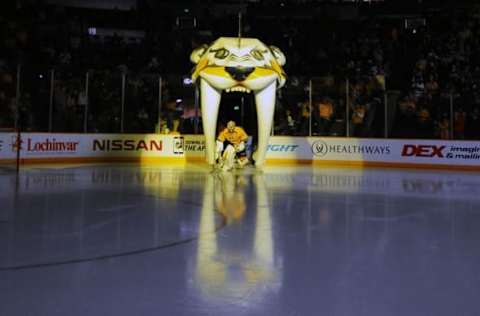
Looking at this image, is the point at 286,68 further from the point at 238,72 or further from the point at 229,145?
the point at 238,72

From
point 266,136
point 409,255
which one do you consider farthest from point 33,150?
point 409,255

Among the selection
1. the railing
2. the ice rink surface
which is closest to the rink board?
the railing

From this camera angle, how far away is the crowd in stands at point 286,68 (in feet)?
58.3

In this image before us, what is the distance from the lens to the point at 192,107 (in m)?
20.0

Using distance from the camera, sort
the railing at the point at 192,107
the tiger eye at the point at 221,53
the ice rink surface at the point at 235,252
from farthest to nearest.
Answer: the railing at the point at 192,107, the tiger eye at the point at 221,53, the ice rink surface at the point at 235,252

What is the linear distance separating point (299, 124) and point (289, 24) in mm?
9710

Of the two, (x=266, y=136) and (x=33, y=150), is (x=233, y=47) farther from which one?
(x=33, y=150)

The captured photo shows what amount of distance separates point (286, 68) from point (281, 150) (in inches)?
235

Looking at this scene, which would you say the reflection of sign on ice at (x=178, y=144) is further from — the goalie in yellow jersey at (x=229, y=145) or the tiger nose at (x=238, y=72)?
the tiger nose at (x=238, y=72)

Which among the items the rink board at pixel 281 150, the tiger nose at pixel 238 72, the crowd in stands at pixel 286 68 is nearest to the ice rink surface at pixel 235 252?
the tiger nose at pixel 238 72

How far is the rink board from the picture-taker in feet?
57.2

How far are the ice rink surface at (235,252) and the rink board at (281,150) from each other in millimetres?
7500

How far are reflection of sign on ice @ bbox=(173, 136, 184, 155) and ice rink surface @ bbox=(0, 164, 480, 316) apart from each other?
954cm

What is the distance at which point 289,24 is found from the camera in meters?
27.6
